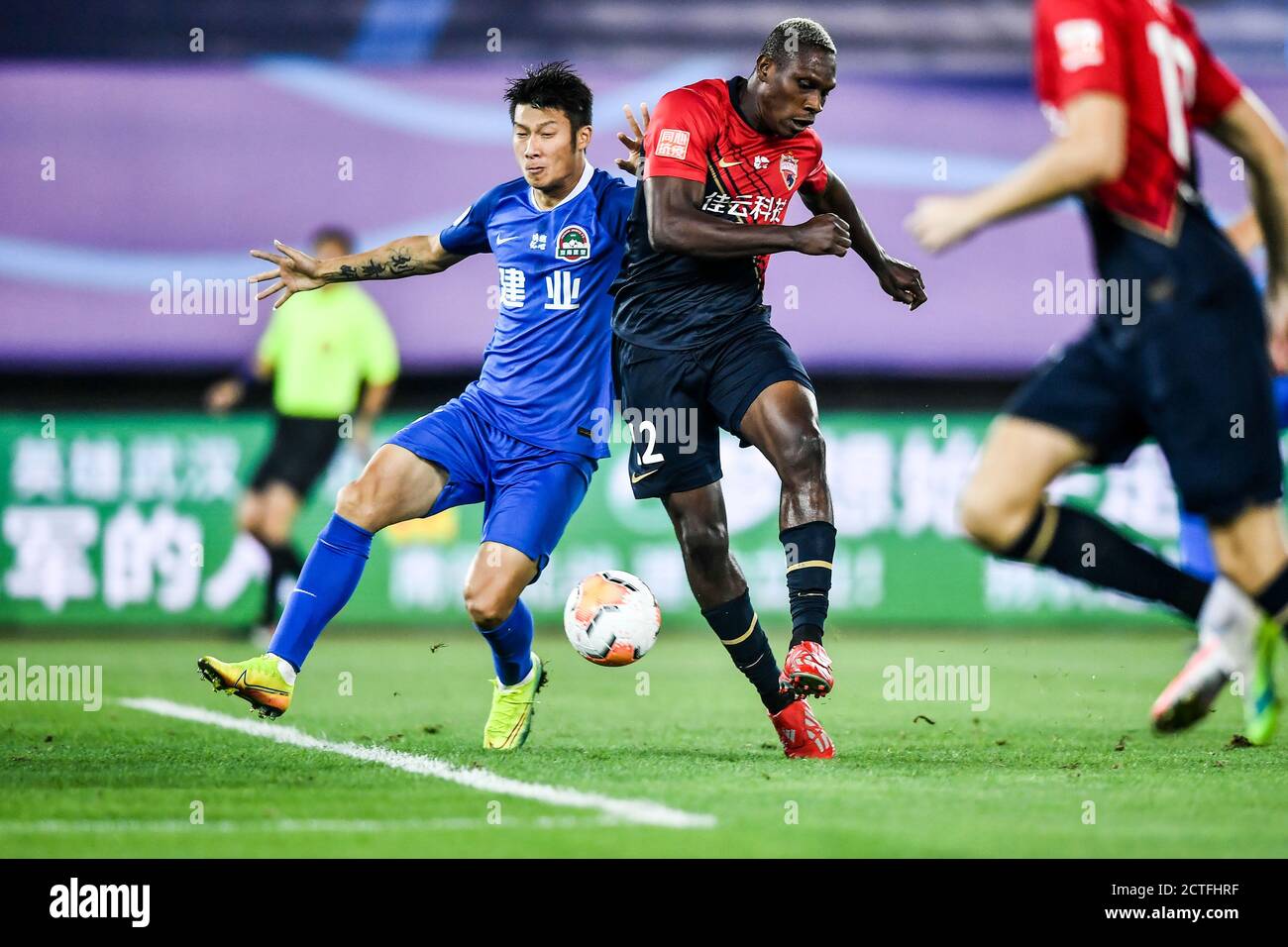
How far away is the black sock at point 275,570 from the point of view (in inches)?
448

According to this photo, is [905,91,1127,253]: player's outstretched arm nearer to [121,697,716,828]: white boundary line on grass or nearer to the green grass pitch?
the green grass pitch

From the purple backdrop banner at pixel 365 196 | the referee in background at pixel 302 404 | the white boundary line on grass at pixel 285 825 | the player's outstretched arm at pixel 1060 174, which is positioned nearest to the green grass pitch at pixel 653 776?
the white boundary line on grass at pixel 285 825

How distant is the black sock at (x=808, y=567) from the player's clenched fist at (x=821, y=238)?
2.91 feet

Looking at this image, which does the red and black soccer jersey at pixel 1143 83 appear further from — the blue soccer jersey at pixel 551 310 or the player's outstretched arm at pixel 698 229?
the blue soccer jersey at pixel 551 310

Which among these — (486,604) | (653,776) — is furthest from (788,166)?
(653,776)

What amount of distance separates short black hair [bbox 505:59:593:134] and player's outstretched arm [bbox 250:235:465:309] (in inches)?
23.5

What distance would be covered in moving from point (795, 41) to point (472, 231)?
1.40 metres

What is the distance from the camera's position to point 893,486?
12438 millimetres

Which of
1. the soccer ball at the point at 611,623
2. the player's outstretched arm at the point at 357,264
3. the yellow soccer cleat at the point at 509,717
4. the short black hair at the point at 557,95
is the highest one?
the short black hair at the point at 557,95

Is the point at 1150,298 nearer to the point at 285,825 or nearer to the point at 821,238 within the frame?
the point at 821,238

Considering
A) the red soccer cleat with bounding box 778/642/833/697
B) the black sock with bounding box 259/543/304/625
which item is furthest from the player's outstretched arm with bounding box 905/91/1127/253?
the black sock with bounding box 259/543/304/625

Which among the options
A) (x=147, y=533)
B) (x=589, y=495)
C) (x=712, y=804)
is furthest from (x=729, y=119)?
(x=147, y=533)

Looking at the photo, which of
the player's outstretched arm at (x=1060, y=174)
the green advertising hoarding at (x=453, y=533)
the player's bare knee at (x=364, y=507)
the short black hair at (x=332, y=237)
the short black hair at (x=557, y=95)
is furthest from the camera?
the green advertising hoarding at (x=453, y=533)

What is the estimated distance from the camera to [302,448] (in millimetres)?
11664
